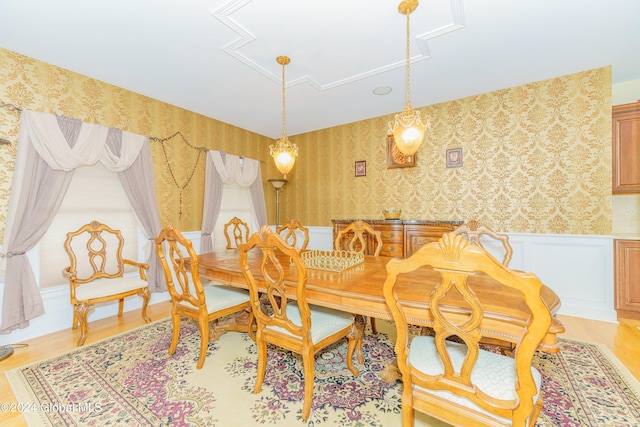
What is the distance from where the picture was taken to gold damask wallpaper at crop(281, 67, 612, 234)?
292 cm

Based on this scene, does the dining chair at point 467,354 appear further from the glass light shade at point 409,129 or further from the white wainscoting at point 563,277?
the white wainscoting at point 563,277

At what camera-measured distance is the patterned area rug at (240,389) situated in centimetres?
155

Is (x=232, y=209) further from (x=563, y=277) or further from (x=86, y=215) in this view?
(x=563, y=277)

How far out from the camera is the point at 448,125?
3686 mm

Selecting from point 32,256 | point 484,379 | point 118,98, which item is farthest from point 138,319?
point 484,379

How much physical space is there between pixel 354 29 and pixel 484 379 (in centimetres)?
261

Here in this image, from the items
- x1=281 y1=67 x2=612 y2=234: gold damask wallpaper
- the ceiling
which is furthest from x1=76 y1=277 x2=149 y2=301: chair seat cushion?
x1=281 y1=67 x2=612 y2=234: gold damask wallpaper

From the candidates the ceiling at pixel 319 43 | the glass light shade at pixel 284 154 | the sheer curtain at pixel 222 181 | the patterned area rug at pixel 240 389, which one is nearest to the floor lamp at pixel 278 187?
the sheer curtain at pixel 222 181

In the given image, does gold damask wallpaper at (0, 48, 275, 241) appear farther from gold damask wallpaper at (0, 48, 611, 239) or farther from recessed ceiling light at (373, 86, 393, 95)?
recessed ceiling light at (373, 86, 393, 95)

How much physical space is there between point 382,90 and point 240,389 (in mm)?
3489

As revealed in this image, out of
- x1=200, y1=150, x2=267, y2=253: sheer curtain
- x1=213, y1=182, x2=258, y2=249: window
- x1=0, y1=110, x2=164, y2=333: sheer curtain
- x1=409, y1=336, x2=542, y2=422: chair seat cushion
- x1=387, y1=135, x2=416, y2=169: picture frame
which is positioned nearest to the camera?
x1=409, y1=336, x2=542, y2=422: chair seat cushion

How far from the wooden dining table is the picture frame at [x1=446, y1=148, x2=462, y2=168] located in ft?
7.38

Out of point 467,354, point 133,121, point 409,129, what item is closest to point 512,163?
point 409,129

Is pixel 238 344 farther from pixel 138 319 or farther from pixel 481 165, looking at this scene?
pixel 481 165
